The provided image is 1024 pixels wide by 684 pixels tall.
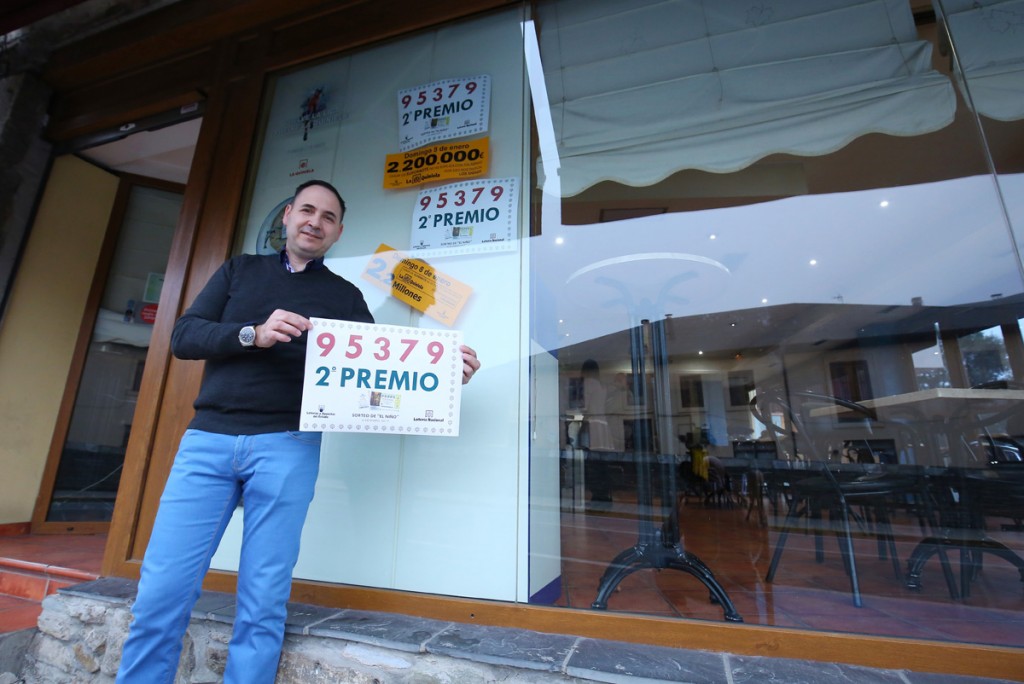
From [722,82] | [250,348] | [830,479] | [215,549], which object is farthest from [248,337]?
[830,479]

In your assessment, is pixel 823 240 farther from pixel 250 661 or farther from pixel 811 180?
pixel 250 661

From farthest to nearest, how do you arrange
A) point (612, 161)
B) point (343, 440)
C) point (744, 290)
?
point (744, 290) → point (612, 161) → point (343, 440)

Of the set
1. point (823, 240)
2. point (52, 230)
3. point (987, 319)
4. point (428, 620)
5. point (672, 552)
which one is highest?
point (823, 240)

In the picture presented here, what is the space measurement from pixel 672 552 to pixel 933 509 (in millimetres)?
1518

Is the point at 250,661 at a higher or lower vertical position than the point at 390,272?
lower

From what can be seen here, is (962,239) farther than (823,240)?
No

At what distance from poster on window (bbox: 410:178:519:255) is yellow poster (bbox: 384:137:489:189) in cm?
5

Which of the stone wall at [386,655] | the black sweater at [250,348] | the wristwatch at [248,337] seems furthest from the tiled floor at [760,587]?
the wristwatch at [248,337]

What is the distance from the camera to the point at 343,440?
Result: 1719 millimetres

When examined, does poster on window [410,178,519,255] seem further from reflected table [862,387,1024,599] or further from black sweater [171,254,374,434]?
reflected table [862,387,1024,599]

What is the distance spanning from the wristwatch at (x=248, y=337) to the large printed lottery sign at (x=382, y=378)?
0.13 metres

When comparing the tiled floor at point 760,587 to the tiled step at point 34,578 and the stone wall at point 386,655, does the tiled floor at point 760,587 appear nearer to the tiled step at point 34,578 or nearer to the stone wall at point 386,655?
the tiled step at point 34,578

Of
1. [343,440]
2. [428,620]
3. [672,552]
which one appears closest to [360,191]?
[343,440]

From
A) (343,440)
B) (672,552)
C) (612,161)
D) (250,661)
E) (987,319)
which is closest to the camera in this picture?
(250,661)
